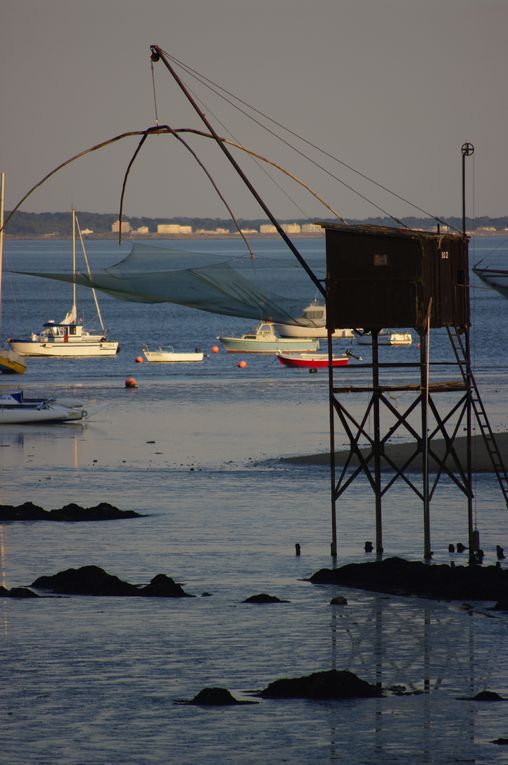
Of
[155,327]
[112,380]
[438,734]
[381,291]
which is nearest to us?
[438,734]

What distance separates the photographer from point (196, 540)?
32.6 metres

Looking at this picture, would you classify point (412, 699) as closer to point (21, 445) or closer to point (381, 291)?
point (381, 291)

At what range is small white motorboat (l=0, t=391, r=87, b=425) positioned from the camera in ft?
191

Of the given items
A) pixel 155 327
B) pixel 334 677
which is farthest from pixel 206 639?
pixel 155 327

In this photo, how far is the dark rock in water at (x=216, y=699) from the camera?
19.7 meters

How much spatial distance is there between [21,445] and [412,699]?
112ft

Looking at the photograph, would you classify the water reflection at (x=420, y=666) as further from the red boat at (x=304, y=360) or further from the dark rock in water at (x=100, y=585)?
the red boat at (x=304, y=360)

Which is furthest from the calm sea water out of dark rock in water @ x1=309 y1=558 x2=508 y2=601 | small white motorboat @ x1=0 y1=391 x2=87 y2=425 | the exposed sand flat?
small white motorboat @ x1=0 y1=391 x2=87 y2=425

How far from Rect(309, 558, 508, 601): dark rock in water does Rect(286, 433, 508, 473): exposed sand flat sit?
46.7ft

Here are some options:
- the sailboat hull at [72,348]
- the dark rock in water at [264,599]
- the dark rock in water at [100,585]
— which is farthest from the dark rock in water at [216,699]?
the sailboat hull at [72,348]

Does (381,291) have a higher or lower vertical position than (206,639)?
higher

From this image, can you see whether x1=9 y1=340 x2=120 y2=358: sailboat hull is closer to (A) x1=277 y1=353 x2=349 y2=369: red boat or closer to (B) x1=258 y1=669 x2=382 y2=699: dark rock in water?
(A) x1=277 y1=353 x2=349 y2=369: red boat

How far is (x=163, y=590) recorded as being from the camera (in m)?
26.8

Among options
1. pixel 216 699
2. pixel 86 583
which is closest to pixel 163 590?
pixel 86 583
